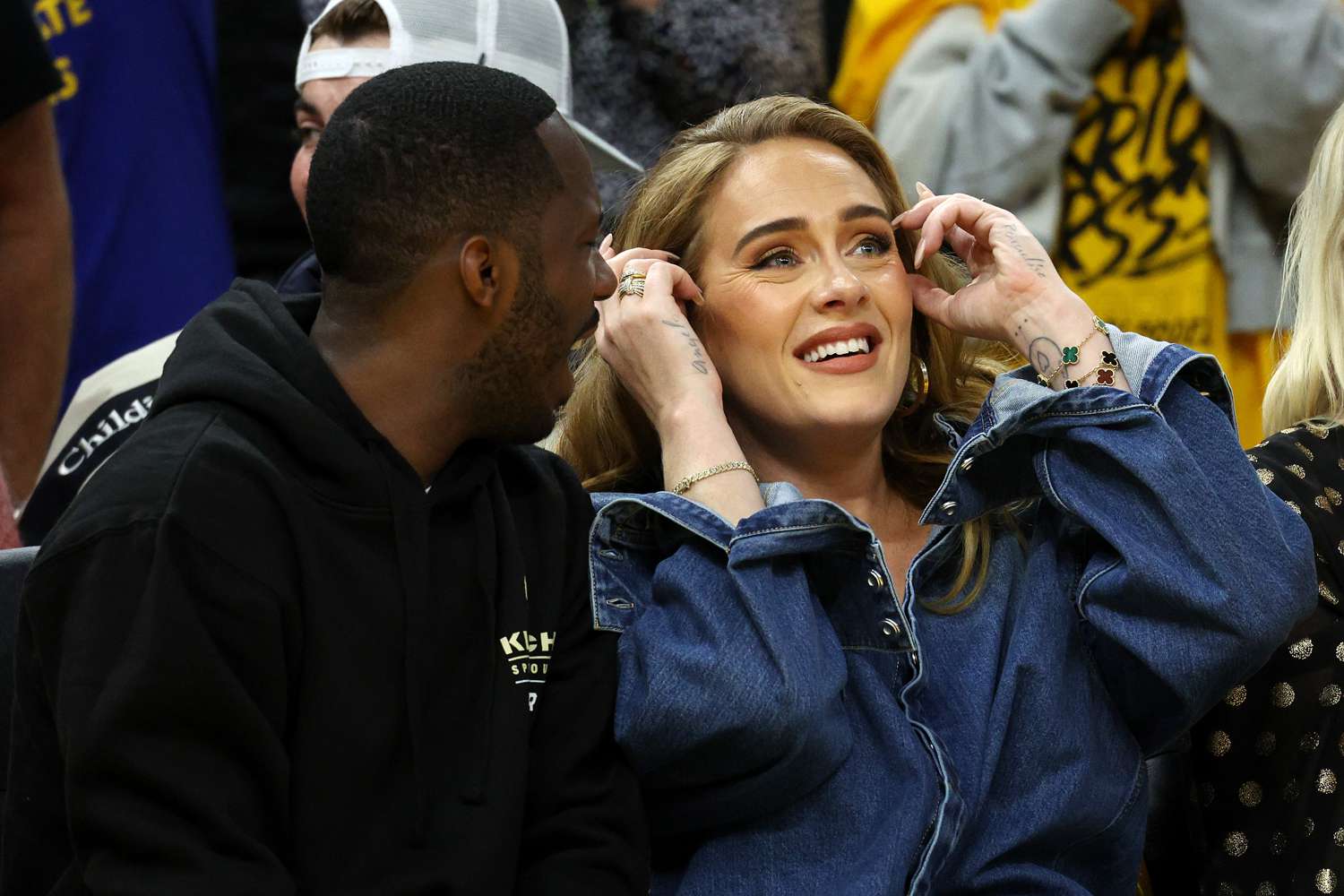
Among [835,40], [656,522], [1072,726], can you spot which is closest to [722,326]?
[656,522]

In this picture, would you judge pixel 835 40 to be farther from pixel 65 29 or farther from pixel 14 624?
pixel 14 624

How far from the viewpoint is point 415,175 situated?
5.87 feet

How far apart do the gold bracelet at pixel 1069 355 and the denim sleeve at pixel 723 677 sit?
1.46 ft

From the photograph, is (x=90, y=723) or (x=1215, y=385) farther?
(x=1215, y=385)

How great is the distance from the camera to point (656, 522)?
2.20m

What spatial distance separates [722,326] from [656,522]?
373 millimetres

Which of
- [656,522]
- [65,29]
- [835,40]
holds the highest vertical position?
[65,29]

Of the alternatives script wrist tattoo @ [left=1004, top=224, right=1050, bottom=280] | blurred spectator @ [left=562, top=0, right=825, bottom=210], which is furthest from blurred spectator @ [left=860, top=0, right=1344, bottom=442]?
script wrist tattoo @ [left=1004, top=224, right=1050, bottom=280]

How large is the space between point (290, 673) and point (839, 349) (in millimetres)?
959

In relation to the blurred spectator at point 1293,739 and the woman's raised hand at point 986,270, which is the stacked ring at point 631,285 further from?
the blurred spectator at point 1293,739

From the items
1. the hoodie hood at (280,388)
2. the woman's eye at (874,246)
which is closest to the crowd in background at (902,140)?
the woman's eye at (874,246)

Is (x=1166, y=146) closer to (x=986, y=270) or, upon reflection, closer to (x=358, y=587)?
(x=986, y=270)

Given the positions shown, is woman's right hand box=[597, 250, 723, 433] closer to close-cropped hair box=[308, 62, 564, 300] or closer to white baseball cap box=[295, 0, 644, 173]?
close-cropped hair box=[308, 62, 564, 300]

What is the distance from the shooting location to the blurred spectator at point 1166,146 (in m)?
3.27
